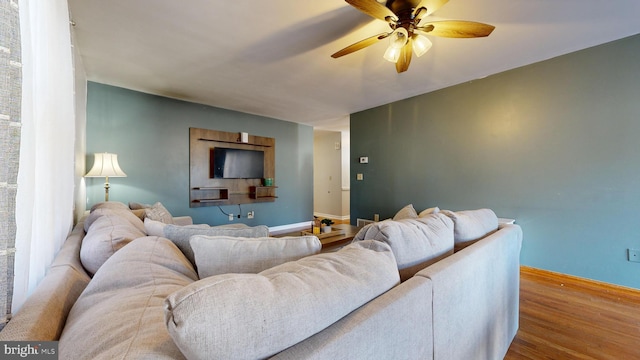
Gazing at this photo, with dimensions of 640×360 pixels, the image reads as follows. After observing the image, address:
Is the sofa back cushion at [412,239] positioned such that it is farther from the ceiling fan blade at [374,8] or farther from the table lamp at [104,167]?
the table lamp at [104,167]

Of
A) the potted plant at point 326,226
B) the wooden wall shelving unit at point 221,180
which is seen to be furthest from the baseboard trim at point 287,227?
the potted plant at point 326,226

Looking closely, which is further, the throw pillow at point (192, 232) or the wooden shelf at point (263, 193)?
the wooden shelf at point (263, 193)

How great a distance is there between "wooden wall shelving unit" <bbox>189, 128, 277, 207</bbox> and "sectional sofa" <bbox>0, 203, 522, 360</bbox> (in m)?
2.94

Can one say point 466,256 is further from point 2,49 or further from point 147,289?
point 2,49

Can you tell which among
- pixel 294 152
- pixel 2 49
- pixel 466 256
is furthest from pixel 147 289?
pixel 294 152

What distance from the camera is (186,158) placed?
3984 mm

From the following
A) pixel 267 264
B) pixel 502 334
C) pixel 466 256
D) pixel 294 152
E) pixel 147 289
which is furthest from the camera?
pixel 294 152

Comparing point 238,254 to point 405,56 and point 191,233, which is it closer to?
point 191,233

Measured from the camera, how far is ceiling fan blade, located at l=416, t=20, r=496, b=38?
1674mm

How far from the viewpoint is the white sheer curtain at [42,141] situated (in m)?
0.64

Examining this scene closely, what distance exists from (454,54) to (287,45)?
1735 mm

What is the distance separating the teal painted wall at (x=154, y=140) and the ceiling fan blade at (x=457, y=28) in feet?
11.9
